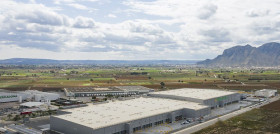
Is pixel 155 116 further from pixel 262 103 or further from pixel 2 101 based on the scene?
pixel 2 101

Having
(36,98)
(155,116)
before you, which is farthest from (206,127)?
(36,98)

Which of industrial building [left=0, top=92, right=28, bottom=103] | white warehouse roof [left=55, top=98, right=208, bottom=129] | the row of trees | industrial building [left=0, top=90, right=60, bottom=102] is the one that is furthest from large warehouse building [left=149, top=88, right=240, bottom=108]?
industrial building [left=0, top=92, right=28, bottom=103]

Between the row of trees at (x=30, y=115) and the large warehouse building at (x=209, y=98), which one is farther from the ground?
the large warehouse building at (x=209, y=98)

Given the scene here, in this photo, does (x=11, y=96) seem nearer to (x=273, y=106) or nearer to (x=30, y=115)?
(x=30, y=115)

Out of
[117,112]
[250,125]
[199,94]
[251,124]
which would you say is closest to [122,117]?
[117,112]

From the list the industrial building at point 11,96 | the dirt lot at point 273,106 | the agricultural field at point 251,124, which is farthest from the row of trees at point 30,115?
the dirt lot at point 273,106

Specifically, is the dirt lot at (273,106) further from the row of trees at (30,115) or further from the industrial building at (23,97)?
the industrial building at (23,97)
